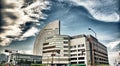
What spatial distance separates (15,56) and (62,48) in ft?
73.9

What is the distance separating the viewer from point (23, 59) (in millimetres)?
71312

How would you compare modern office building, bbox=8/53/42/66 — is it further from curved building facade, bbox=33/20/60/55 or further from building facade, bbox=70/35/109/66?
building facade, bbox=70/35/109/66

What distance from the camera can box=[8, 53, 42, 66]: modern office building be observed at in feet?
214

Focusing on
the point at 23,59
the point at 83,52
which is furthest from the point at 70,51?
the point at 23,59

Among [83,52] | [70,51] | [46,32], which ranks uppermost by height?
[46,32]

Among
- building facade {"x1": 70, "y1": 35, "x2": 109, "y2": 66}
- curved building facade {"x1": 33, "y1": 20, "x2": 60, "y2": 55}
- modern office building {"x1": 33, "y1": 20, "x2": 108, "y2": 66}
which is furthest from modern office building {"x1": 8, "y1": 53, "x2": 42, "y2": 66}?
building facade {"x1": 70, "y1": 35, "x2": 109, "y2": 66}

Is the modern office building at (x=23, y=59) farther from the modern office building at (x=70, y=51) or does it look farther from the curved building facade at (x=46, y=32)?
Answer: the modern office building at (x=70, y=51)

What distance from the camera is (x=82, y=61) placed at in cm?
5147

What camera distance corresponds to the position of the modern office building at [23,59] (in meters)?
65.1

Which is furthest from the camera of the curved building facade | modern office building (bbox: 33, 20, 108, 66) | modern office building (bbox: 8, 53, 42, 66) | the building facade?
the curved building facade

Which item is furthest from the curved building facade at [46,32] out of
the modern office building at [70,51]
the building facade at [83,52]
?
the building facade at [83,52]

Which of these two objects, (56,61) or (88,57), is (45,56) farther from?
(88,57)

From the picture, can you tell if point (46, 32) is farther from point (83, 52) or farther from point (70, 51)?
point (83, 52)

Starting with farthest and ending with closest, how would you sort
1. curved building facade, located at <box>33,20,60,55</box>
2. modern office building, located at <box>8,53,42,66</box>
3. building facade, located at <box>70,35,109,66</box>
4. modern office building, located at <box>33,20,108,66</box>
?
1. curved building facade, located at <box>33,20,60,55</box>
2. modern office building, located at <box>8,53,42,66</box>
3. modern office building, located at <box>33,20,108,66</box>
4. building facade, located at <box>70,35,109,66</box>
